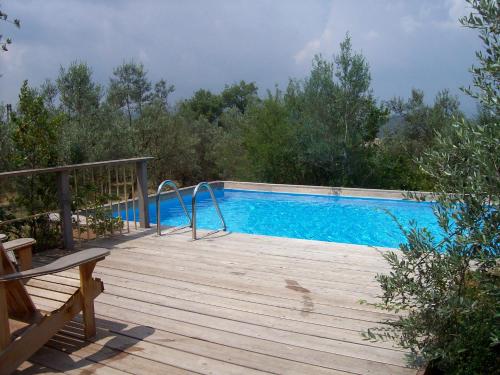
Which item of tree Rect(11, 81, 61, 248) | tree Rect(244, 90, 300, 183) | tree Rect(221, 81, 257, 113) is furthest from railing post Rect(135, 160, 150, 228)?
tree Rect(221, 81, 257, 113)

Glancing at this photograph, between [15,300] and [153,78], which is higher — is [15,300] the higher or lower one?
the lower one

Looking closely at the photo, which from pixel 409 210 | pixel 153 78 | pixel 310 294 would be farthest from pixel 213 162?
pixel 310 294

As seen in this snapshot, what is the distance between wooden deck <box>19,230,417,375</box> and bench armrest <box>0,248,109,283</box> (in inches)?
13.2

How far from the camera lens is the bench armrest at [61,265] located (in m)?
2.25

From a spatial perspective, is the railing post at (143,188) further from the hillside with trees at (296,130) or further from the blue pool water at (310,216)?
the hillside with trees at (296,130)

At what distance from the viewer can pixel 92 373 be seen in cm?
252

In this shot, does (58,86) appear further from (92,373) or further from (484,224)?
(484,224)

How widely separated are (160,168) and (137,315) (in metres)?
10.6

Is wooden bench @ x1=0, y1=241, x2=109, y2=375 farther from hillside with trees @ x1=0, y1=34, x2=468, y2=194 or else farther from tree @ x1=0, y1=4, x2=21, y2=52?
hillside with trees @ x1=0, y1=34, x2=468, y2=194

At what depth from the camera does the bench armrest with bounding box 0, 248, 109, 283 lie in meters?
2.25

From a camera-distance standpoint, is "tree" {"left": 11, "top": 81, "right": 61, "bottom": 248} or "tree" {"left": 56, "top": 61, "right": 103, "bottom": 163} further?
"tree" {"left": 56, "top": 61, "right": 103, "bottom": 163}

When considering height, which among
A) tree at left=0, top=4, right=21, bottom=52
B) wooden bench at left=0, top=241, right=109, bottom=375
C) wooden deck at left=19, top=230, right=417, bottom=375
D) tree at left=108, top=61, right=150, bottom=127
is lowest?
wooden deck at left=19, top=230, right=417, bottom=375

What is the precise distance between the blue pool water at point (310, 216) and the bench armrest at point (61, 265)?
6.70m

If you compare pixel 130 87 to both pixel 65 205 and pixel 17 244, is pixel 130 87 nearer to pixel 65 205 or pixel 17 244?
pixel 65 205
